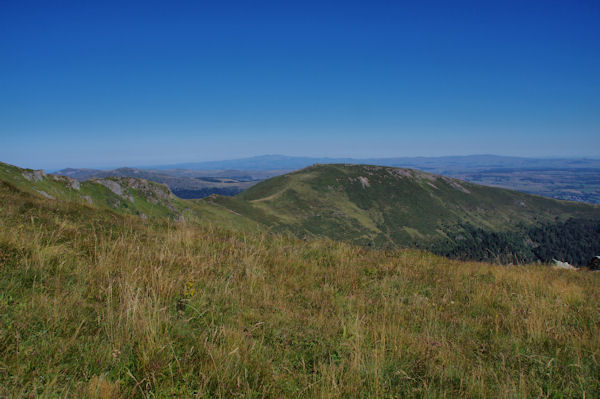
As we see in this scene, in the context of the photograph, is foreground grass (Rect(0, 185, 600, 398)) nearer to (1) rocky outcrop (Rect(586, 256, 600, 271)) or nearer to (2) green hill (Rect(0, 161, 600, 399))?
(2) green hill (Rect(0, 161, 600, 399))

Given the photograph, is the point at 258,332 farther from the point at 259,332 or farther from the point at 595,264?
the point at 595,264

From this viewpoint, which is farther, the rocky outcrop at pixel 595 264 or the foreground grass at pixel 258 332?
the rocky outcrop at pixel 595 264

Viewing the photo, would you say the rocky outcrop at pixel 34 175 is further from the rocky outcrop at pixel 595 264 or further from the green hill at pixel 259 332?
the rocky outcrop at pixel 595 264

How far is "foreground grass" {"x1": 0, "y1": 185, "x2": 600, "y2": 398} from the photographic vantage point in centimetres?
294

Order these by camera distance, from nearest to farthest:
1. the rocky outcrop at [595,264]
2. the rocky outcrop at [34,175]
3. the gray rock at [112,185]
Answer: the rocky outcrop at [595,264]
the rocky outcrop at [34,175]
the gray rock at [112,185]

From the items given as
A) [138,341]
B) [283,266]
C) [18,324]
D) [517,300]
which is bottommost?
[517,300]

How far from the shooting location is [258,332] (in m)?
4.02

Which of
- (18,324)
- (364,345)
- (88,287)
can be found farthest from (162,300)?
(364,345)

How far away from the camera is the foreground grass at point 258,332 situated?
294 centimetres

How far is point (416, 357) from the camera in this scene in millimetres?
3865

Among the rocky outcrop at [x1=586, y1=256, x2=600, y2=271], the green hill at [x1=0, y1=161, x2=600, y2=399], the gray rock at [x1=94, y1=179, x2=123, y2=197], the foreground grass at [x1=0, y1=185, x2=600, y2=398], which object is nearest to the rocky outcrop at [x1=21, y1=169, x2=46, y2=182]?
the gray rock at [x1=94, y1=179, x2=123, y2=197]

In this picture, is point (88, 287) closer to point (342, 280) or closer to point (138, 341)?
point (138, 341)

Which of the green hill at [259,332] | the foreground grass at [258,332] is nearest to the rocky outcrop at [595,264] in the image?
the green hill at [259,332]

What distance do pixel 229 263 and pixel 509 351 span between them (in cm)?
550
